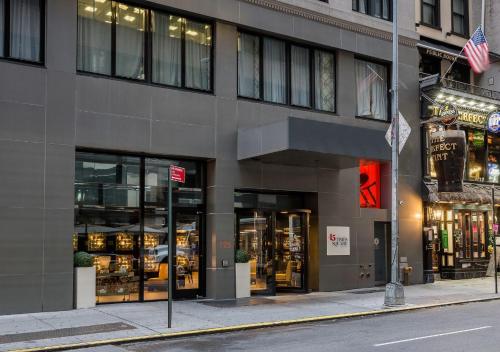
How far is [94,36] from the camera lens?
16.8m

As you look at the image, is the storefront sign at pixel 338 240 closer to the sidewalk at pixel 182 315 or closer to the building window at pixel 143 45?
the sidewalk at pixel 182 315

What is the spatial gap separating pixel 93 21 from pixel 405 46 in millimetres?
12437

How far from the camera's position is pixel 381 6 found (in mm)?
23250

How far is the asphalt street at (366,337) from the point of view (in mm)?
11203

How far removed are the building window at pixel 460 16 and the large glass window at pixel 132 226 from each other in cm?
1533

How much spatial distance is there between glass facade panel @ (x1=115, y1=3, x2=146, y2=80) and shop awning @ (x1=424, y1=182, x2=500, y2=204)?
12.5 meters

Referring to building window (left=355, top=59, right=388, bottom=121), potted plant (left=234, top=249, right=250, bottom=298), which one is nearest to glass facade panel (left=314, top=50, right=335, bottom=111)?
building window (left=355, top=59, right=388, bottom=121)

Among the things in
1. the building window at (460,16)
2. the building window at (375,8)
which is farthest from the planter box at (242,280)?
the building window at (460,16)

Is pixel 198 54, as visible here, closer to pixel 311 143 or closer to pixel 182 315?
pixel 311 143

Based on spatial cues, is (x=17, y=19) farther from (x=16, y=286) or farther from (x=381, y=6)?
(x=381, y=6)

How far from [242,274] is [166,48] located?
7.10 m

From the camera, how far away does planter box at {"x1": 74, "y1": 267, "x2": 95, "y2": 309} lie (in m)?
15.7

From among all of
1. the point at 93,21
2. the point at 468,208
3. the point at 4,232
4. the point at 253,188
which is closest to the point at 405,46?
the point at 468,208

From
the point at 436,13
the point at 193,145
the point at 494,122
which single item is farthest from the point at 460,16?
the point at 193,145
